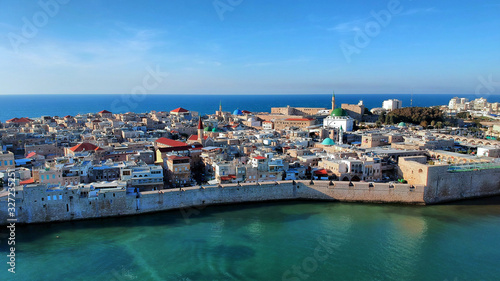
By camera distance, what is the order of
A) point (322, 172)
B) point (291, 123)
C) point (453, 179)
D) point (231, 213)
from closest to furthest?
point (231, 213), point (453, 179), point (322, 172), point (291, 123)

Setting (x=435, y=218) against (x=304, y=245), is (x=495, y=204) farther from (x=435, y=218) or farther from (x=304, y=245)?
(x=304, y=245)

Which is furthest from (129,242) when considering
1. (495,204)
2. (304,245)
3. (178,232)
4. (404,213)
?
(495,204)

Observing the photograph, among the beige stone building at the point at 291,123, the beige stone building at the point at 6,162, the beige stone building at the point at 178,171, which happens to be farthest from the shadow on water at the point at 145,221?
the beige stone building at the point at 291,123

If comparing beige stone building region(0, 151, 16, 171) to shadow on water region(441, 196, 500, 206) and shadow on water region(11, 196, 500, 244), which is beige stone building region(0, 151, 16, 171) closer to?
shadow on water region(11, 196, 500, 244)

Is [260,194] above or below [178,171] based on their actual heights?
below

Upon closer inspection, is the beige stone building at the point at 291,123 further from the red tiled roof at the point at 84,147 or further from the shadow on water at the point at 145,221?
the shadow on water at the point at 145,221

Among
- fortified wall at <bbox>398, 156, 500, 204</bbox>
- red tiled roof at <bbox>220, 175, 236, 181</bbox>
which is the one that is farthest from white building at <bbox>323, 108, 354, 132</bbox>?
red tiled roof at <bbox>220, 175, 236, 181</bbox>

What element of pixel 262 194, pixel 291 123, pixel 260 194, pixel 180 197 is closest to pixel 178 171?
pixel 180 197

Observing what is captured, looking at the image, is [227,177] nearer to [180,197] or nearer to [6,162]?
[180,197]
